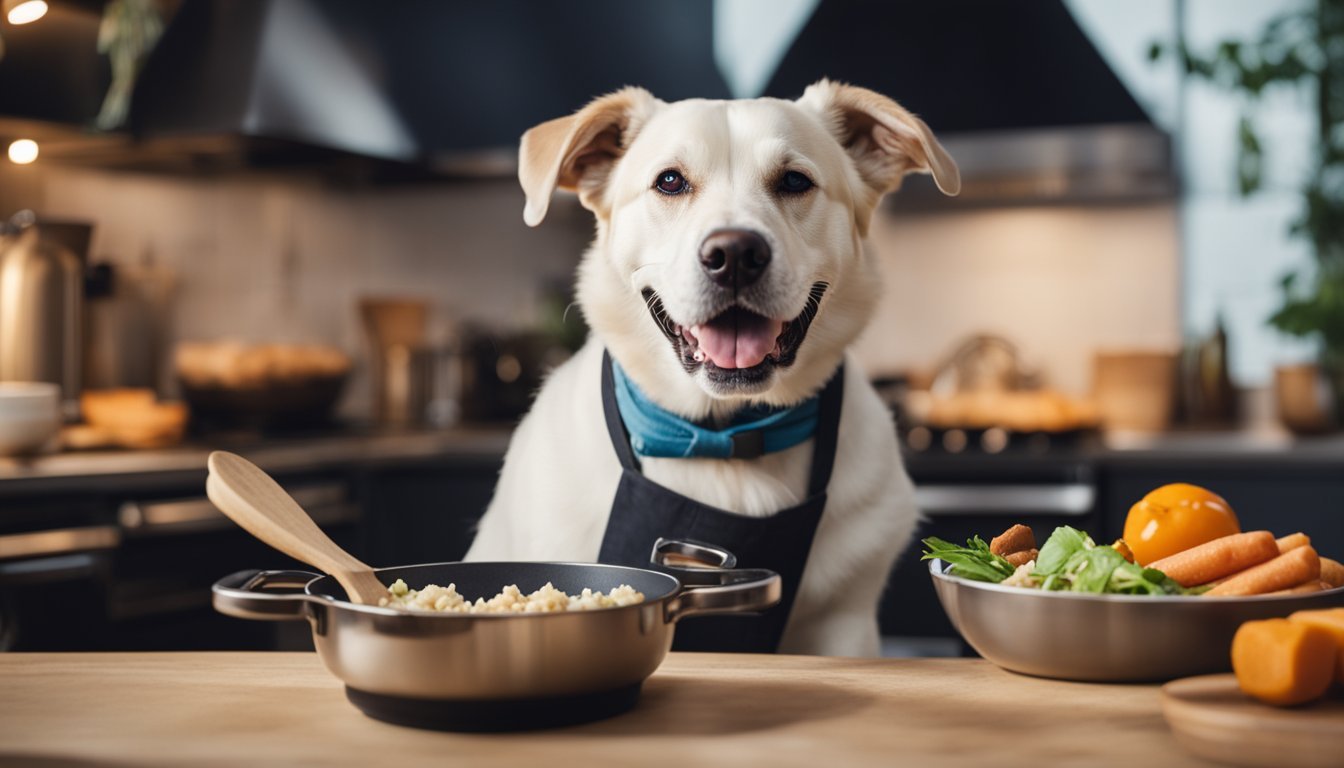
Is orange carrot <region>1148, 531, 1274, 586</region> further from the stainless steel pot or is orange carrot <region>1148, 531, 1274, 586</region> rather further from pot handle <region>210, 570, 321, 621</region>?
pot handle <region>210, 570, 321, 621</region>

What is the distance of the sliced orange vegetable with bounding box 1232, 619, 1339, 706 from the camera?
2.58ft

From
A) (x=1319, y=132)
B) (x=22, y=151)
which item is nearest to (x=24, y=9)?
(x=22, y=151)

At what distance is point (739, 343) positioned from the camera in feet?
4.88

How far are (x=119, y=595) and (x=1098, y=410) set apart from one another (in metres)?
2.66

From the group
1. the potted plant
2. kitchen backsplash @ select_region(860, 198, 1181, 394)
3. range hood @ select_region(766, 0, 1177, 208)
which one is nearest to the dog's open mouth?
range hood @ select_region(766, 0, 1177, 208)

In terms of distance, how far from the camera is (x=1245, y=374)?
4.00 metres

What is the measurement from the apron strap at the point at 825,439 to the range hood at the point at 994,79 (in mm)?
1981

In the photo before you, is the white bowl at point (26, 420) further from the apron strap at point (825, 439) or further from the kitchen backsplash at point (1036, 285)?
the kitchen backsplash at point (1036, 285)

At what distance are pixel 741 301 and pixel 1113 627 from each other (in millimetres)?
638

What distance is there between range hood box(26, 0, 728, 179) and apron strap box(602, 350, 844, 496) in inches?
78.4

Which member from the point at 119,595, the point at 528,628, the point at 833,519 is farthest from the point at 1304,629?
the point at 119,595

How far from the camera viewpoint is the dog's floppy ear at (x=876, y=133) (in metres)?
1.53

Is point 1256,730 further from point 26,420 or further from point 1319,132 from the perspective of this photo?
point 1319,132

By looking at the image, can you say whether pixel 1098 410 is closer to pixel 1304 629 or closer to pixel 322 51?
pixel 322 51
